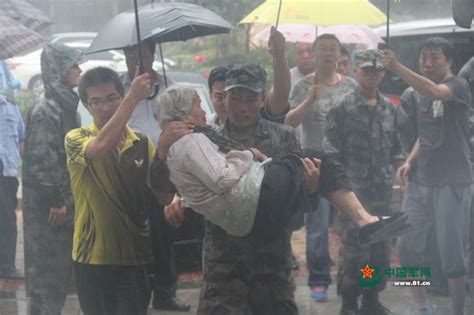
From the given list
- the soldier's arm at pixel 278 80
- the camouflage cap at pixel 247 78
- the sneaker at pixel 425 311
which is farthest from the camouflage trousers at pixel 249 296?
the sneaker at pixel 425 311

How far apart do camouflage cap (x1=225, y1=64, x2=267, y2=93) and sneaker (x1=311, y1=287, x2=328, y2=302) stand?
7.68 ft

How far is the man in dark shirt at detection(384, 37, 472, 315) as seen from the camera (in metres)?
5.01

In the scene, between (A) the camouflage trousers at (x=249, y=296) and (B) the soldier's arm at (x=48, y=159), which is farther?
(B) the soldier's arm at (x=48, y=159)

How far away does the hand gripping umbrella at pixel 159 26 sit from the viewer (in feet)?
15.1

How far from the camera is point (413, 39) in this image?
703 cm

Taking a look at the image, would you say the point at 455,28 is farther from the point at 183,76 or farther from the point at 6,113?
the point at 6,113

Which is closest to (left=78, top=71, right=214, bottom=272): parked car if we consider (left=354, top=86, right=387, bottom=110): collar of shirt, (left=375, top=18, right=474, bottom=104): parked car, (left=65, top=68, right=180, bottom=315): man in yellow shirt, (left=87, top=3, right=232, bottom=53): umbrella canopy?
(left=87, top=3, right=232, bottom=53): umbrella canopy

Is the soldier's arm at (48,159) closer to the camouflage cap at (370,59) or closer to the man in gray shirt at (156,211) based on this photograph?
the man in gray shirt at (156,211)

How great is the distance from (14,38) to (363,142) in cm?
224

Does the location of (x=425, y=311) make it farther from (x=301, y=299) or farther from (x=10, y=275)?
(x=10, y=275)

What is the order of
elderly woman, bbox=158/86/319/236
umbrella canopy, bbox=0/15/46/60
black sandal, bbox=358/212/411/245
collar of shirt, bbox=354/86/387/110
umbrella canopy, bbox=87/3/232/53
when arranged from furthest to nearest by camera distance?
collar of shirt, bbox=354/86/387/110 < umbrella canopy, bbox=0/15/46/60 < umbrella canopy, bbox=87/3/232/53 < black sandal, bbox=358/212/411/245 < elderly woman, bbox=158/86/319/236

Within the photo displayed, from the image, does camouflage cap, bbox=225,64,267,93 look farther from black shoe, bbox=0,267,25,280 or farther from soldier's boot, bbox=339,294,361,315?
black shoe, bbox=0,267,25,280

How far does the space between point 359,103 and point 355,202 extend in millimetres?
1723

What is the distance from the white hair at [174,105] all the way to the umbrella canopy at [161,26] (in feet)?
3.65
